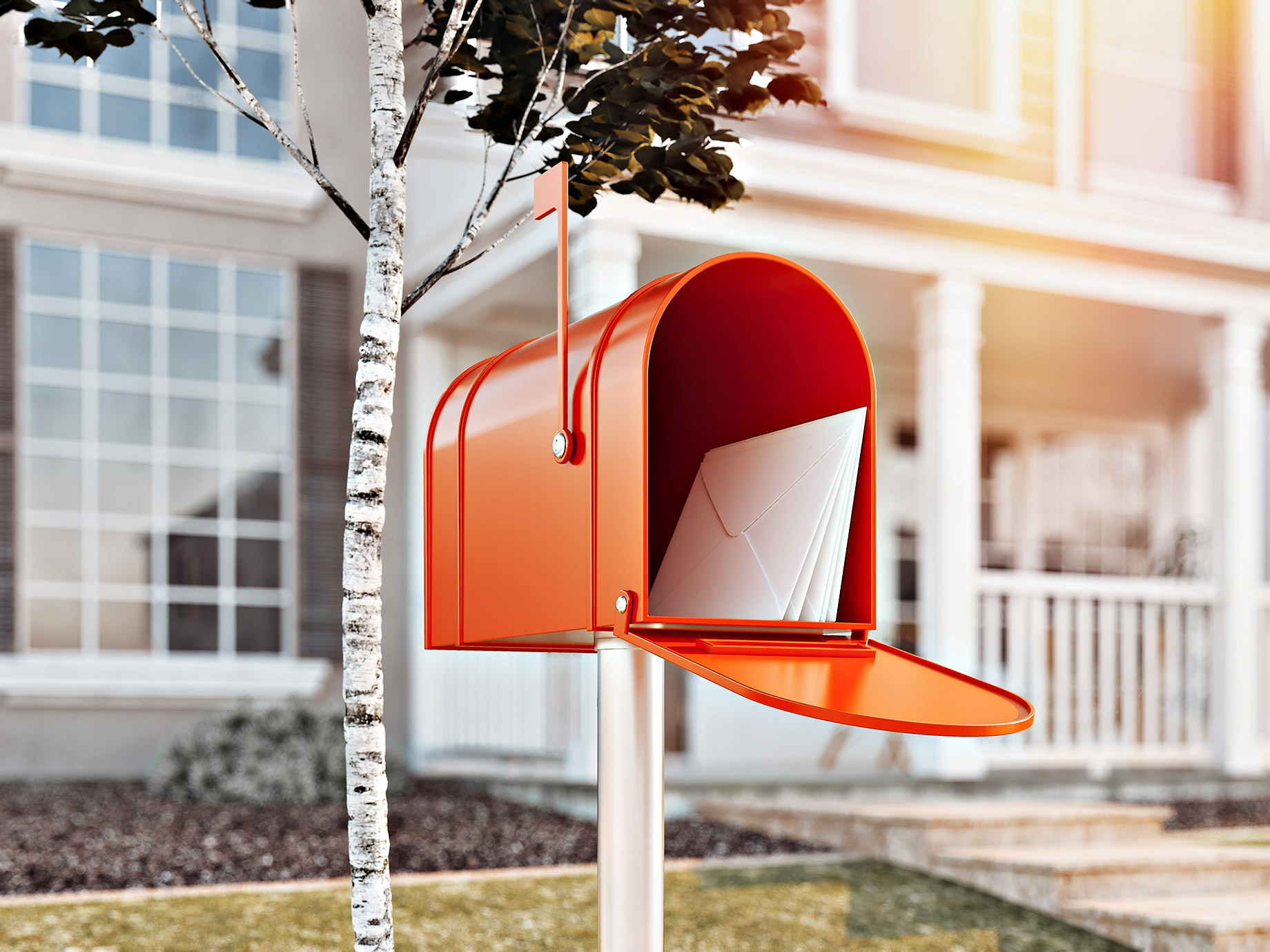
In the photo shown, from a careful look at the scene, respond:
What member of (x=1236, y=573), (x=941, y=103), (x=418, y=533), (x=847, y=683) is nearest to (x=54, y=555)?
(x=418, y=533)

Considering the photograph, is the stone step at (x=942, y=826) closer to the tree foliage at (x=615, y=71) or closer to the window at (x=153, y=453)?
the tree foliage at (x=615, y=71)

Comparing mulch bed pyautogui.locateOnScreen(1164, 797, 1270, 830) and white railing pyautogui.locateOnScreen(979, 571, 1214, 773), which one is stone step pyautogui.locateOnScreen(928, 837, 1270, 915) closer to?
mulch bed pyautogui.locateOnScreen(1164, 797, 1270, 830)

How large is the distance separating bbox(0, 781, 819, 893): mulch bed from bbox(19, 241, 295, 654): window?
1.35m

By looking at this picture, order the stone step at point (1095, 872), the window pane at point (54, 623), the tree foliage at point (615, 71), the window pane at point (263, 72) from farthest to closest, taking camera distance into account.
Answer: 1. the window pane at point (263, 72)
2. the window pane at point (54, 623)
3. the stone step at point (1095, 872)
4. the tree foliage at point (615, 71)

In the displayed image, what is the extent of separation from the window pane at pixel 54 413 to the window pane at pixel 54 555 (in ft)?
1.80

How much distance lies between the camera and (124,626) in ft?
25.1

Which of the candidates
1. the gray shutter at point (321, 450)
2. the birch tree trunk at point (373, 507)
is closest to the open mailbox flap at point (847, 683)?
the birch tree trunk at point (373, 507)

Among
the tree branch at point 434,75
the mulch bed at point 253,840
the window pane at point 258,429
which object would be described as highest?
the tree branch at point 434,75

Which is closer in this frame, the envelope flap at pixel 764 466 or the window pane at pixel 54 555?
the envelope flap at pixel 764 466

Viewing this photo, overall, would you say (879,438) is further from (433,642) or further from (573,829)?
(433,642)

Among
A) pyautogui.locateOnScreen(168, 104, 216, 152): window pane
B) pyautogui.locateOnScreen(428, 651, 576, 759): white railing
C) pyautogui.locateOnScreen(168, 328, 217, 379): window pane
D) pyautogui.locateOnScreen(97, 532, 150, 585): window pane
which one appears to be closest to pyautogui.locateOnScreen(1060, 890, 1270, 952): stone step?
pyautogui.locateOnScreen(428, 651, 576, 759): white railing

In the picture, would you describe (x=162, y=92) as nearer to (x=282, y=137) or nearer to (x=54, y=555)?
(x=54, y=555)

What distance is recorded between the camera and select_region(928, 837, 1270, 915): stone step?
456 cm

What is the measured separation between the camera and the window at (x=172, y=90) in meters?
7.63
